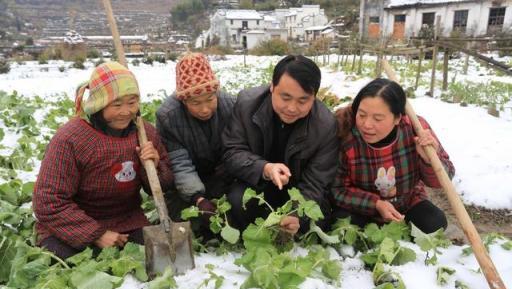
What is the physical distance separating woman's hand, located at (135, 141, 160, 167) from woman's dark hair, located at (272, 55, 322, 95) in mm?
793

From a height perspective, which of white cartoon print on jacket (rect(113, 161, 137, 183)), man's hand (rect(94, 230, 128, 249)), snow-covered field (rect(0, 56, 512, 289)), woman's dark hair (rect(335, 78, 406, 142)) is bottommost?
snow-covered field (rect(0, 56, 512, 289))

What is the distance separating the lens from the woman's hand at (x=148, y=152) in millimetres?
2215

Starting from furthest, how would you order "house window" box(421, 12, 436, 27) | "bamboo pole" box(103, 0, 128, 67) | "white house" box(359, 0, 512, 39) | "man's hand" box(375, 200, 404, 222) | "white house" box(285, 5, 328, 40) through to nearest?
"white house" box(285, 5, 328, 40)
"house window" box(421, 12, 436, 27)
"white house" box(359, 0, 512, 39)
"bamboo pole" box(103, 0, 128, 67)
"man's hand" box(375, 200, 404, 222)

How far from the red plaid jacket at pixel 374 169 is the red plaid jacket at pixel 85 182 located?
43.4 inches

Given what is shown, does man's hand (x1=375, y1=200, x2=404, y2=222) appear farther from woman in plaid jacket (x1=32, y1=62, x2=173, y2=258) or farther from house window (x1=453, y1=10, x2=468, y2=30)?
house window (x1=453, y1=10, x2=468, y2=30)

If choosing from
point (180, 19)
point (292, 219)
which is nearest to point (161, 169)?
point (292, 219)

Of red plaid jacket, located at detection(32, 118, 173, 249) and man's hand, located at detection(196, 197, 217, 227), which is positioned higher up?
red plaid jacket, located at detection(32, 118, 173, 249)

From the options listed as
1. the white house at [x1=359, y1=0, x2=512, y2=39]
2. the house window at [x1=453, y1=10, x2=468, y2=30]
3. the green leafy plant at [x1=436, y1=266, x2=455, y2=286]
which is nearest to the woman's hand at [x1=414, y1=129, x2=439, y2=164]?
the green leafy plant at [x1=436, y1=266, x2=455, y2=286]

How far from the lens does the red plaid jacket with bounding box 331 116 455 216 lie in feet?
7.87

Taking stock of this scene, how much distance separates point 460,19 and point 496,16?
225cm

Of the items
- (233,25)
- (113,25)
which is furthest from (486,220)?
(233,25)

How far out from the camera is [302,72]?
2018 millimetres

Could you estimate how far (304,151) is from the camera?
7.56 feet

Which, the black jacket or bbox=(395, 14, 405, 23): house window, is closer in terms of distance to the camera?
the black jacket
